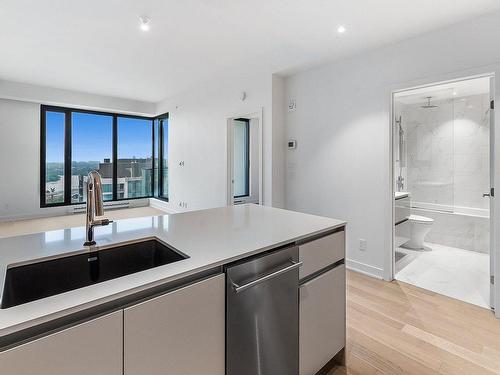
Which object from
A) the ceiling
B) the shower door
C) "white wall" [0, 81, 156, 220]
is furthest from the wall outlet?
"white wall" [0, 81, 156, 220]

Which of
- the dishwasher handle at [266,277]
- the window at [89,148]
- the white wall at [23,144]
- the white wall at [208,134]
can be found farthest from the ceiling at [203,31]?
the dishwasher handle at [266,277]

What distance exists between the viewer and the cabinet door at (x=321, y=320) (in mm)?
1441

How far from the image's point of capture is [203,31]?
294 centimetres

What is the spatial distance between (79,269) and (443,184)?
207 inches

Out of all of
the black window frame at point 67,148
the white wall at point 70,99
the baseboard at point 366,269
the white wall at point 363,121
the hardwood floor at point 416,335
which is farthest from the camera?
the black window frame at point 67,148

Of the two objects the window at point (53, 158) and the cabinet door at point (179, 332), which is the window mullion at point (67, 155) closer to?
the window at point (53, 158)

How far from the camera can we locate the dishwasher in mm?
1126

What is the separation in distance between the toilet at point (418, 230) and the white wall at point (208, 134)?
2.07 metres

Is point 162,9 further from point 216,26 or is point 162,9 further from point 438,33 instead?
point 438,33

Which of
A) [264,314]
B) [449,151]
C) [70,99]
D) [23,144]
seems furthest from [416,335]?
[23,144]

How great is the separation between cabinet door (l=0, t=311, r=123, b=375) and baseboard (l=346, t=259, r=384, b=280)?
295 centimetres

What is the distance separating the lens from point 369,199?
3170mm

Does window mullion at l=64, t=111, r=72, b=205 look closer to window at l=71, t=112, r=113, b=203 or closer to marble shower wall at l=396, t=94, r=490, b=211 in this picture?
window at l=71, t=112, r=113, b=203

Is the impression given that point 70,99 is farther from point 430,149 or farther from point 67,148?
point 430,149
